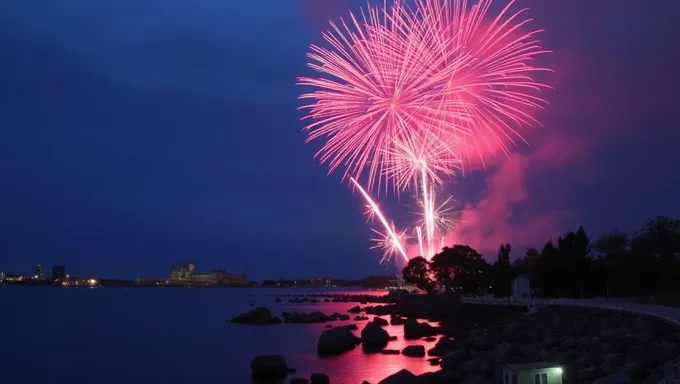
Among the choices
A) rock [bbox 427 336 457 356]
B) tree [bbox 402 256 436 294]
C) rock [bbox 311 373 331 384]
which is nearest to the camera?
rock [bbox 311 373 331 384]

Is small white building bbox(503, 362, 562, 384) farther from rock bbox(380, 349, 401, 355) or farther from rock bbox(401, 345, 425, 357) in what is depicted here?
rock bbox(380, 349, 401, 355)

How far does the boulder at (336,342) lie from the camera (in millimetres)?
36375

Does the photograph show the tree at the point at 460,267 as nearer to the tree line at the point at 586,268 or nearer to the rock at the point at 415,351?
the tree line at the point at 586,268

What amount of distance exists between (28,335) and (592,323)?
46.2m

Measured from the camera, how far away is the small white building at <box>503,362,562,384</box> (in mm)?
11914

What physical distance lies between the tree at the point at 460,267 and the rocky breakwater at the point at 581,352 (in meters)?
39.5

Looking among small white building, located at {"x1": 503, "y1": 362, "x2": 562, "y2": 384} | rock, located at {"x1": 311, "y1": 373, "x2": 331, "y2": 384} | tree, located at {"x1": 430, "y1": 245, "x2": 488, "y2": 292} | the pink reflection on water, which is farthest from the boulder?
tree, located at {"x1": 430, "y1": 245, "x2": 488, "y2": 292}

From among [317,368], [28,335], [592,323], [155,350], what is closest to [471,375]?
[592,323]

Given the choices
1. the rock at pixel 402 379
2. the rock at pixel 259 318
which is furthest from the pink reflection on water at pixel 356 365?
the rock at pixel 259 318

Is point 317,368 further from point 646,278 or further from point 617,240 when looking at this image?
point 617,240

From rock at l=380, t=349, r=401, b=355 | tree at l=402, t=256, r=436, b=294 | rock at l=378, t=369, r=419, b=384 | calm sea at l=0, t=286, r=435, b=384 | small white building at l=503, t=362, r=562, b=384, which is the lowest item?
calm sea at l=0, t=286, r=435, b=384

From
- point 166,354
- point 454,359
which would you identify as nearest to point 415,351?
point 454,359

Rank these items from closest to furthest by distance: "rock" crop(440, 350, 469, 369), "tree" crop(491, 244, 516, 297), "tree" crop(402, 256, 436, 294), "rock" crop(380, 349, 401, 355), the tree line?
"rock" crop(440, 350, 469, 369)
"rock" crop(380, 349, 401, 355)
the tree line
"tree" crop(491, 244, 516, 297)
"tree" crop(402, 256, 436, 294)

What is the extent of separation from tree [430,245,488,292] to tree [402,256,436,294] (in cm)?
322
